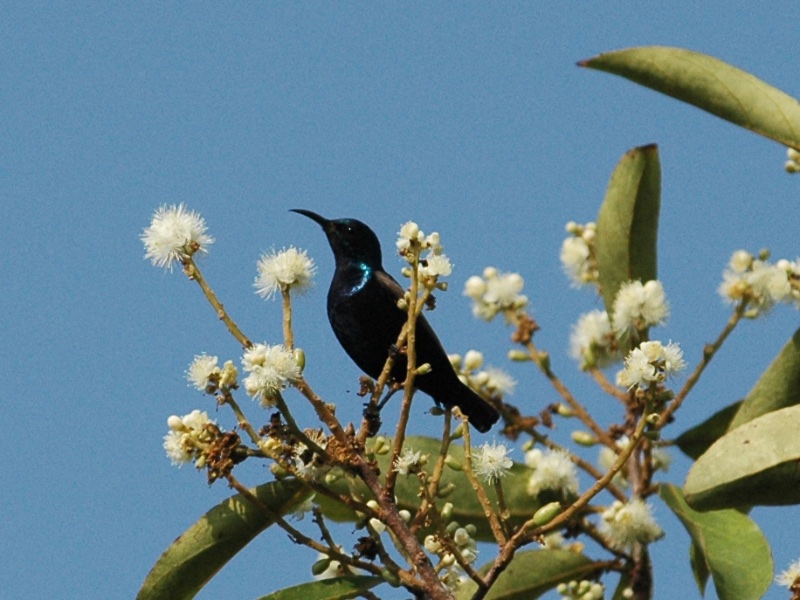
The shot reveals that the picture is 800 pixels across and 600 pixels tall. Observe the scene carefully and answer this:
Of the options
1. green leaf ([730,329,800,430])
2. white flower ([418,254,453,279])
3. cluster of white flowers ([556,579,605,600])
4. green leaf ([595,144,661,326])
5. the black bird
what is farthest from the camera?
the black bird

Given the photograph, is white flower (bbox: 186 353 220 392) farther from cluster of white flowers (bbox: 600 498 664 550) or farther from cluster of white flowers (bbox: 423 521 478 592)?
cluster of white flowers (bbox: 600 498 664 550)

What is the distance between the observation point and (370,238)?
4.25 metres

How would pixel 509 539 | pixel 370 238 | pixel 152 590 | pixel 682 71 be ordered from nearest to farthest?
pixel 509 539 < pixel 152 590 < pixel 682 71 < pixel 370 238

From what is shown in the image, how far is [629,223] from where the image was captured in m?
3.65

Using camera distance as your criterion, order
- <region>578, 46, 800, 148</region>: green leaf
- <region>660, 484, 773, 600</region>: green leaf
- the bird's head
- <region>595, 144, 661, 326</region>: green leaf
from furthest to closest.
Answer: the bird's head → <region>595, 144, 661, 326</region>: green leaf → <region>578, 46, 800, 148</region>: green leaf → <region>660, 484, 773, 600</region>: green leaf

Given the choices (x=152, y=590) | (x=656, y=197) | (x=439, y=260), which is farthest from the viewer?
(x=656, y=197)

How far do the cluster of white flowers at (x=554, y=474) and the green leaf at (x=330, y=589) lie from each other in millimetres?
963

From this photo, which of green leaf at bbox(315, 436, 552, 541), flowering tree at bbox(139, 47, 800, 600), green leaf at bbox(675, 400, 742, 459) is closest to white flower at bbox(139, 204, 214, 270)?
flowering tree at bbox(139, 47, 800, 600)

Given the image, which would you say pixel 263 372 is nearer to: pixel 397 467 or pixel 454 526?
pixel 397 467

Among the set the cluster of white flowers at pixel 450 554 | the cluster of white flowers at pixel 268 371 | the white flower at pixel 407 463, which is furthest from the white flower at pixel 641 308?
the cluster of white flowers at pixel 268 371

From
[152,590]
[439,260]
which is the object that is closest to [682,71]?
[439,260]

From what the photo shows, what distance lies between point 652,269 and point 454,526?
1.19 metres

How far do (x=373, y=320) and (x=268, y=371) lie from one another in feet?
5.03

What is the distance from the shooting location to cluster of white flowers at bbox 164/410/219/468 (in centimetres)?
251
